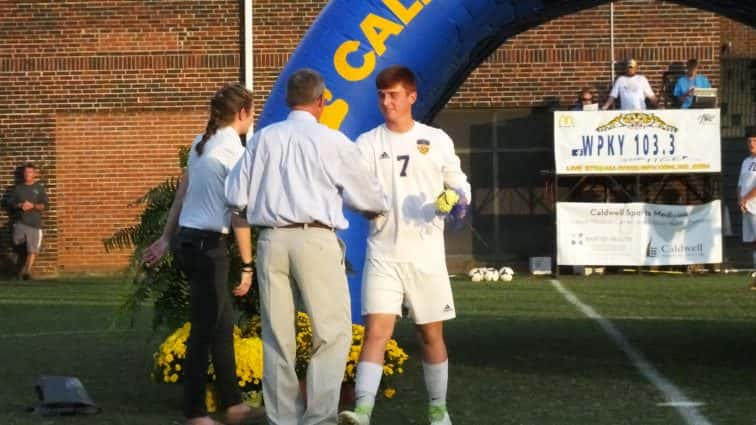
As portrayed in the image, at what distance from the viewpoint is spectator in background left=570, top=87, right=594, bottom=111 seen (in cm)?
2377

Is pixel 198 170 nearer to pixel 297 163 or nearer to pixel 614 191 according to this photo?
pixel 297 163

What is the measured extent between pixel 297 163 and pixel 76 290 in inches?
563

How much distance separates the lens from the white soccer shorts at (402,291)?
8008 mm

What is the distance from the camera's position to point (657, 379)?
10.1m

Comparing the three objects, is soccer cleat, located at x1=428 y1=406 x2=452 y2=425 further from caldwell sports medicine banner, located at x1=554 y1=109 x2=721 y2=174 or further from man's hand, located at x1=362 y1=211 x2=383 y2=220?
caldwell sports medicine banner, located at x1=554 y1=109 x2=721 y2=174

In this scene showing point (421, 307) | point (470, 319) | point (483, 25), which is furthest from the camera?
point (470, 319)

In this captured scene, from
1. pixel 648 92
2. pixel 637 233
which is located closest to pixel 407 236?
pixel 637 233

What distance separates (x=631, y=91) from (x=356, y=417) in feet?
55.8

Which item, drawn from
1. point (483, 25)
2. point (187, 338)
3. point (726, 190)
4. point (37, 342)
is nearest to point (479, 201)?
point (726, 190)

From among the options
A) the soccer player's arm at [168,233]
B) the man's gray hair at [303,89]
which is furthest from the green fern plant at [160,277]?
the man's gray hair at [303,89]

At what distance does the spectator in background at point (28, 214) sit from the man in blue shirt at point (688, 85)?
10075mm

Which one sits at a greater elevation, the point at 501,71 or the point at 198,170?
the point at 501,71

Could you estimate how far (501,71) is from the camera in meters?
25.0

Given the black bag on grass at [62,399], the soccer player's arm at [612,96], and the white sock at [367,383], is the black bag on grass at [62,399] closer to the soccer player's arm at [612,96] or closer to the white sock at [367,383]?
the white sock at [367,383]
